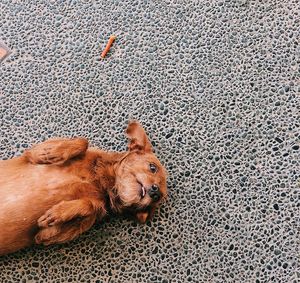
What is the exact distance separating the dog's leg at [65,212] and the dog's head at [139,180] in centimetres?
18

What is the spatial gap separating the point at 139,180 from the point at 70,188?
0.98ft

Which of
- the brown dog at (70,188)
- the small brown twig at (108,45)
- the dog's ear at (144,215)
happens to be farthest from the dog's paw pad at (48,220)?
the small brown twig at (108,45)

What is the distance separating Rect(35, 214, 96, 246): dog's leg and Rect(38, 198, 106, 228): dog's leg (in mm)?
37

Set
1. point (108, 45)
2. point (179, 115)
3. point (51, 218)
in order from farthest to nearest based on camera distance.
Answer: point (108, 45)
point (179, 115)
point (51, 218)

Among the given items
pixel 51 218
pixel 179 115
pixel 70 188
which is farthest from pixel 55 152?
pixel 179 115

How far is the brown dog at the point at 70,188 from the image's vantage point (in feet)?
6.78

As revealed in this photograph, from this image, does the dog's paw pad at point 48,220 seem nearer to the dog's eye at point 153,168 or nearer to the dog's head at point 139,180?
the dog's head at point 139,180

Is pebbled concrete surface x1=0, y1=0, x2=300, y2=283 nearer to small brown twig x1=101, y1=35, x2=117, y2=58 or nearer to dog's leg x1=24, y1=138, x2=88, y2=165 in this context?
small brown twig x1=101, y1=35, x2=117, y2=58

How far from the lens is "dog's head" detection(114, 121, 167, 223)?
219 centimetres

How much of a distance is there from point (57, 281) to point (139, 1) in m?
1.52

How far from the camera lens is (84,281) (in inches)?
88.5

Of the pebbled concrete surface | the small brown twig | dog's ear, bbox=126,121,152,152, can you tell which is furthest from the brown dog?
the small brown twig

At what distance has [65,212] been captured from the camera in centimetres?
206

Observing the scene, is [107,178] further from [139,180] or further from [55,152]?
[55,152]
